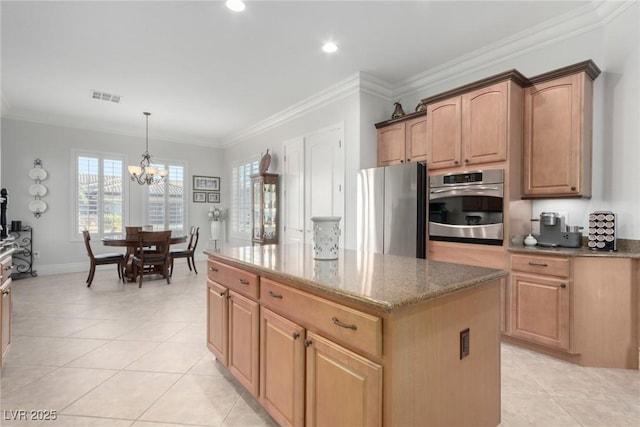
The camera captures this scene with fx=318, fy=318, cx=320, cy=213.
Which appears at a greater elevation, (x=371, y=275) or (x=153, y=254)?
(x=371, y=275)

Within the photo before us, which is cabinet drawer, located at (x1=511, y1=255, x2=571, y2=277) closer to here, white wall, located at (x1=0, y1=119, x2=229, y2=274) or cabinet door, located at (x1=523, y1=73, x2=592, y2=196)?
cabinet door, located at (x1=523, y1=73, x2=592, y2=196)

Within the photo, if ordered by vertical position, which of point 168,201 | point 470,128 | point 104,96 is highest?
point 104,96

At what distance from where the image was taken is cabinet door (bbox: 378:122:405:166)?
3.87 m

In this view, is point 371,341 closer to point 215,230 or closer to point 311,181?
point 311,181

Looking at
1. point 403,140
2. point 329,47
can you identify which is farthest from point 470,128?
point 329,47

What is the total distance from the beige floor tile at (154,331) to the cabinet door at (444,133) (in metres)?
3.12

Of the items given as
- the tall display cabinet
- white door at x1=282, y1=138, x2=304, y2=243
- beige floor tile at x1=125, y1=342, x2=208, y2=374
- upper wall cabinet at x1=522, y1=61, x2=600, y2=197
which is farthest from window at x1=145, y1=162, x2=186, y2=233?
upper wall cabinet at x1=522, y1=61, x2=600, y2=197

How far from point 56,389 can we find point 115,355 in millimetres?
514

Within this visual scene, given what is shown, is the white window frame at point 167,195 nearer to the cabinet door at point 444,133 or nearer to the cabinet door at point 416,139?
the cabinet door at point 416,139

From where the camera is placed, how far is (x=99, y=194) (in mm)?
6230

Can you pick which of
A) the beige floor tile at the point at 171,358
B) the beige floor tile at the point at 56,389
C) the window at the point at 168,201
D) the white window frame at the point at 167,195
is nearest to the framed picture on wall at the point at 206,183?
the white window frame at the point at 167,195

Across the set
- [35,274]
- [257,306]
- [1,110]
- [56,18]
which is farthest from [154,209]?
[257,306]

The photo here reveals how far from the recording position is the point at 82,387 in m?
2.17

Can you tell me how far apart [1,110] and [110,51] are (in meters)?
3.33
